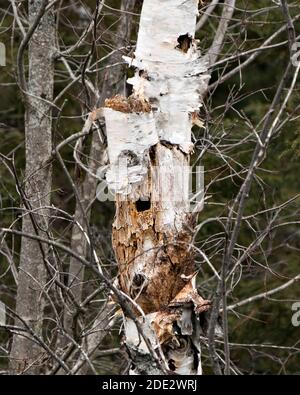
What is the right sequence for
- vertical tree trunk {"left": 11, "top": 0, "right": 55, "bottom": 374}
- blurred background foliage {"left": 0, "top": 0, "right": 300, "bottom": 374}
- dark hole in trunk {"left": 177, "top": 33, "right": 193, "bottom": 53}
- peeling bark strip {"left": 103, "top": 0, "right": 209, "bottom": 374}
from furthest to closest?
1. blurred background foliage {"left": 0, "top": 0, "right": 300, "bottom": 374}
2. vertical tree trunk {"left": 11, "top": 0, "right": 55, "bottom": 374}
3. dark hole in trunk {"left": 177, "top": 33, "right": 193, "bottom": 53}
4. peeling bark strip {"left": 103, "top": 0, "right": 209, "bottom": 374}

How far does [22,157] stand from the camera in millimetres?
9359

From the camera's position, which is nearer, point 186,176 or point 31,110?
point 186,176

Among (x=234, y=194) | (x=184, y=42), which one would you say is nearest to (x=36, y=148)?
(x=234, y=194)

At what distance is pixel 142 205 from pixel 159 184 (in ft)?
0.39

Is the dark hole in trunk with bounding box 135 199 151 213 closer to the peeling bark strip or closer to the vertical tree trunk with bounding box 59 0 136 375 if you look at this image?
the peeling bark strip

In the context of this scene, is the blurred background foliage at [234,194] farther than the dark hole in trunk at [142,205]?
Yes

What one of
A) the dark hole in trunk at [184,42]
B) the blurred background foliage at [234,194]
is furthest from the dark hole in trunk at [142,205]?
the blurred background foliage at [234,194]

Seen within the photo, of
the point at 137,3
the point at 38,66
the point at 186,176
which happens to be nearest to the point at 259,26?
the point at 137,3

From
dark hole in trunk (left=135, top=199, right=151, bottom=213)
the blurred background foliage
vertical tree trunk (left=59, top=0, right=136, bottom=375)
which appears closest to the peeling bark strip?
dark hole in trunk (left=135, top=199, right=151, bottom=213)

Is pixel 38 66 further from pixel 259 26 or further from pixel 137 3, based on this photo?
pixel 259 26

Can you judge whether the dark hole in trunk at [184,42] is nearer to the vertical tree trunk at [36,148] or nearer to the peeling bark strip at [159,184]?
the peeling bark strip at [159,184]

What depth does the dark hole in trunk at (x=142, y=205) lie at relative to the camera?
4367mm

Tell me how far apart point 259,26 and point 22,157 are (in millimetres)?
2935

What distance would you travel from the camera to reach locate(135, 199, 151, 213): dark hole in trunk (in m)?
4.37
